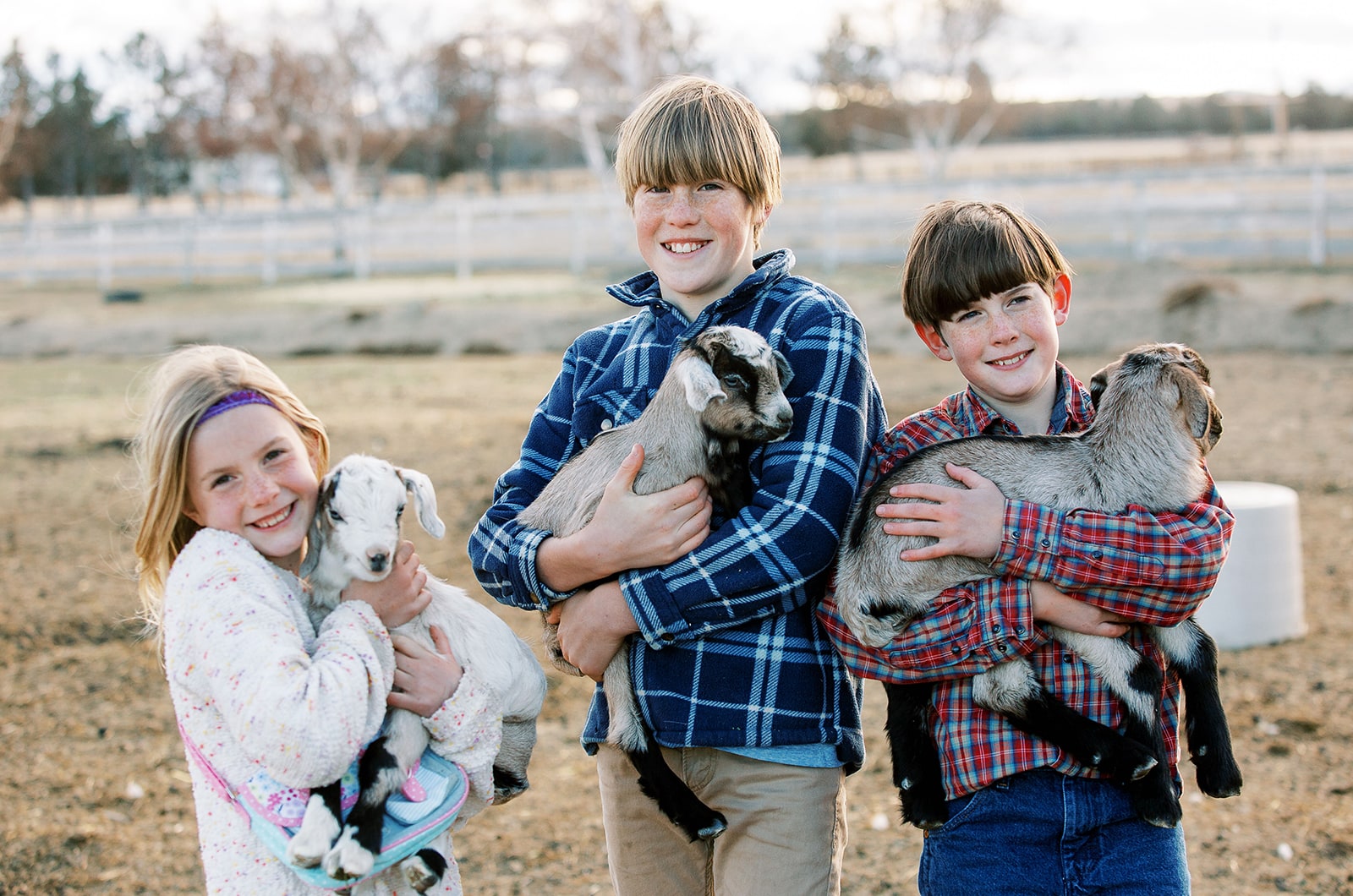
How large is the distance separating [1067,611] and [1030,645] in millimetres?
105

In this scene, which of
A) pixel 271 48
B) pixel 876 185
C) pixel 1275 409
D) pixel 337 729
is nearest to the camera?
pixel 337 729

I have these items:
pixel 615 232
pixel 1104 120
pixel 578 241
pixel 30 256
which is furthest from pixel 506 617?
pixel 1104 120

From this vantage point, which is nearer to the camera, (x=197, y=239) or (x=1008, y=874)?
(x=1008, y=874)

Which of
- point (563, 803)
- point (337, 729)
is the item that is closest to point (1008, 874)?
point (337, 729)

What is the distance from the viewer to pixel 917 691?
2.74 m

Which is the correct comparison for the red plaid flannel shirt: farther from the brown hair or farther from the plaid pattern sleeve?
the brown hair

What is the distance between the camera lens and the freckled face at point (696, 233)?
8.95 ft

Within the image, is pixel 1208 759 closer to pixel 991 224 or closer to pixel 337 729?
pixel 991 224

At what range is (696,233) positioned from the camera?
273 centimetres

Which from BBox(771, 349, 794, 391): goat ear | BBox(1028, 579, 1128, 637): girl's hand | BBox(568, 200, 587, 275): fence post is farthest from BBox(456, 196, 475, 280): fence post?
BBox(1028, 579, 1128, 637): girl's hand

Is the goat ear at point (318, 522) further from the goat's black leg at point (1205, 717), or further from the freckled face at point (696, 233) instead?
the goat's black leg at point (1205, 717)

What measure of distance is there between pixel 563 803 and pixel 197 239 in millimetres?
27917

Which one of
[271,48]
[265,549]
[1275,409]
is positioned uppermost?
[271,48]

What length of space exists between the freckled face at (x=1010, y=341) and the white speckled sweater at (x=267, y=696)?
138 centimetres
